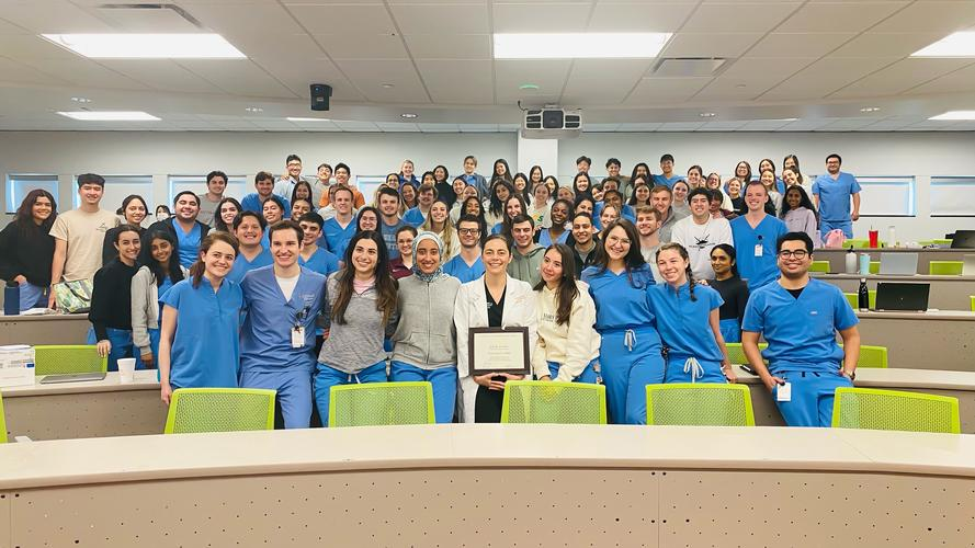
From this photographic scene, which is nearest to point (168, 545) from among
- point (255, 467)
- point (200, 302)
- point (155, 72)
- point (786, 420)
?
point (255, 467)

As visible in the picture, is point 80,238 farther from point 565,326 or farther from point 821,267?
point 821,267

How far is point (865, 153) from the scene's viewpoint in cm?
1280

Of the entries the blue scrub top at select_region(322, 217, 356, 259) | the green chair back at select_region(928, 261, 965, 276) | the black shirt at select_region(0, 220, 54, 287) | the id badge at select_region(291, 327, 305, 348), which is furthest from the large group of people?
the green chair back at select_region(928, 261, 965, 276)

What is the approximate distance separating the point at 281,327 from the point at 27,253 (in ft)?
11.3

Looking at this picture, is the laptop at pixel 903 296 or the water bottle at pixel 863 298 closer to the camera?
the laptop at pixel 903 296

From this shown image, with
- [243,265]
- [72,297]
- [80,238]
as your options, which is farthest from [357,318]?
[80,238]

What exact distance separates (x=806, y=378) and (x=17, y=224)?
239 inches

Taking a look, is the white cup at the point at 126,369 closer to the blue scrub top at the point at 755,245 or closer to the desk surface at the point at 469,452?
the desk surface at the point at 469,452

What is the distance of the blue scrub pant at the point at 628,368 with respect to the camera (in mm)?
3566

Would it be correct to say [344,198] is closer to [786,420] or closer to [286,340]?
[286,340]

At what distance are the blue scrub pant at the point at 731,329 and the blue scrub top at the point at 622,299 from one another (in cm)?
113

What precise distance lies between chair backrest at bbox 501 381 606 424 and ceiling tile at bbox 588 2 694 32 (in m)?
3.47

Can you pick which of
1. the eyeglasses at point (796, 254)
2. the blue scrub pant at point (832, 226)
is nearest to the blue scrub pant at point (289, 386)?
the eyeglasses at point (796, 254)

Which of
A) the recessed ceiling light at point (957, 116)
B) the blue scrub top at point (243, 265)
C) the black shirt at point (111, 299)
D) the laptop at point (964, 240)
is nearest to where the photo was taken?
the black shirt at point (111, 299)
